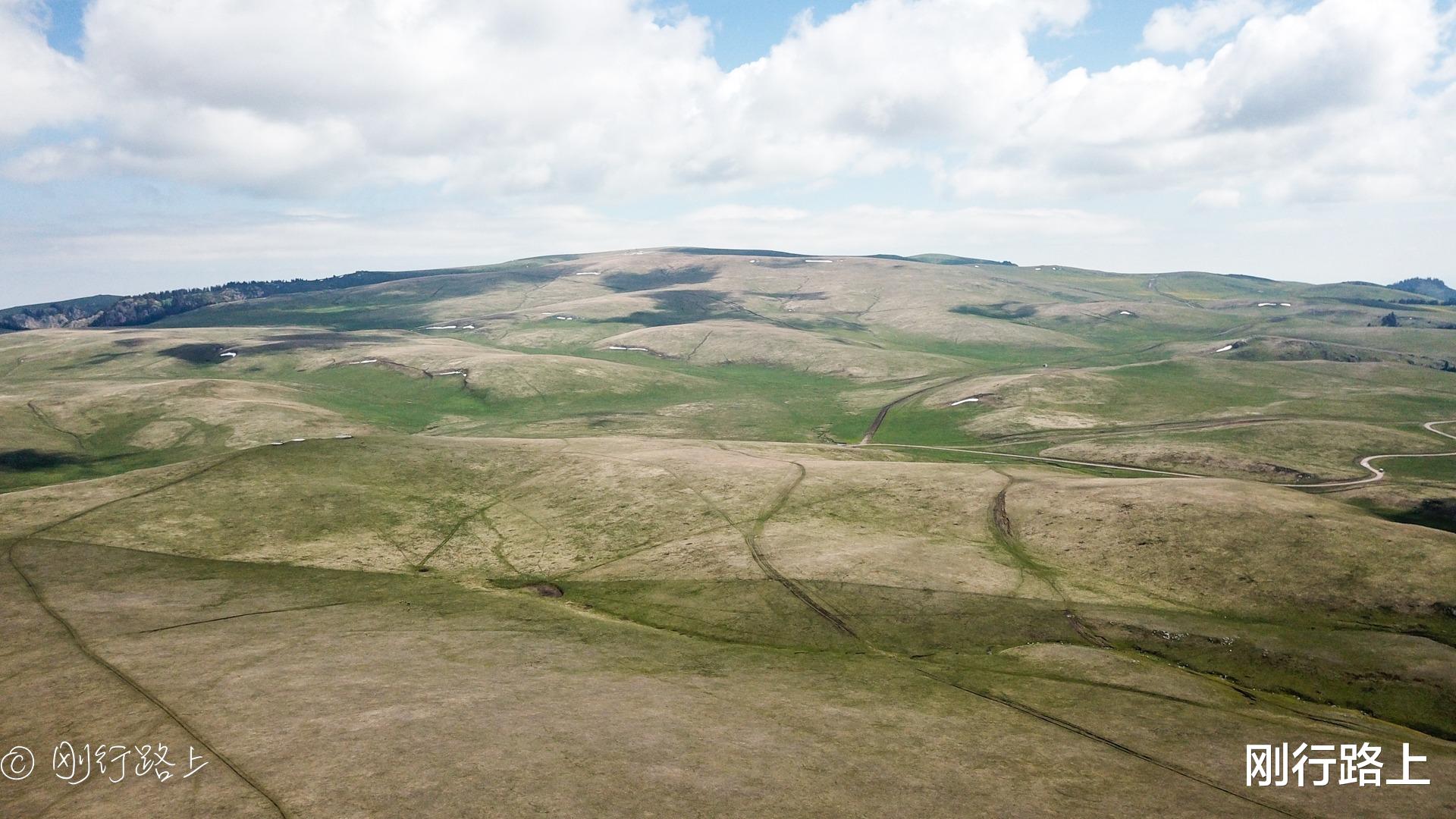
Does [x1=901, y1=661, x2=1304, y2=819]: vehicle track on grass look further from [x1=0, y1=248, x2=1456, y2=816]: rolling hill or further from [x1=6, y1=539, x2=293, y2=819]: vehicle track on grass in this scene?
[x1=6, y1=539, x2=293, y2=819]: vehicle track on grass

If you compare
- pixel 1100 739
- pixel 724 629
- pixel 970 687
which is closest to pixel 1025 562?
pixel 970 687

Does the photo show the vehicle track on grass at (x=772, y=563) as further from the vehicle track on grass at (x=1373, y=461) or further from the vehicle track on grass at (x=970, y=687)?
the vehicle track on grass at (x=1373, y=461)

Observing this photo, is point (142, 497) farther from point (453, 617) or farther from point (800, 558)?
point (800, 558)

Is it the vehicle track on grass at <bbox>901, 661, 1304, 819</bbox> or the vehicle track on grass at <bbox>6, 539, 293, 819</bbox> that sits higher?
the vehicle track on grass at <bbox>6, 539, 293, 819</bbox>

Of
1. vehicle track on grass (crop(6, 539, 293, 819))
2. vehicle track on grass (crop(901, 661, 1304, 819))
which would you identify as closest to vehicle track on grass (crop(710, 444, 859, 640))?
vehicle track on grass (crop(901, 661, 1304, 819))

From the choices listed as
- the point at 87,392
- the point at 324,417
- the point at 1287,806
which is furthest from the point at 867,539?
the point at 87,392

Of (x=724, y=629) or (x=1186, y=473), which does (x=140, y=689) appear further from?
(x=1186, y=473)
